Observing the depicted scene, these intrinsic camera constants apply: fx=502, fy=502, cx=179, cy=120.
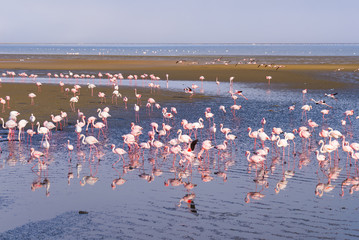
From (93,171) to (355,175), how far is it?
6.43 m

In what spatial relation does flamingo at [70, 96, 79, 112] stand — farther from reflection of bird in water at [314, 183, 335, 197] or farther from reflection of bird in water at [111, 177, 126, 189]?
reflection of bird in water at [314, 183, 335, 197]

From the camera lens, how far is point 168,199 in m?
10.4

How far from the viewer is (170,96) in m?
28.8

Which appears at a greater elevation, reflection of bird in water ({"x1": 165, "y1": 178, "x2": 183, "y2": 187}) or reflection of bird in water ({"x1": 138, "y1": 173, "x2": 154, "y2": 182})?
reflection of bird in water ({"x1": 138, "y1": 173, "x2": 154, "y2": 182})

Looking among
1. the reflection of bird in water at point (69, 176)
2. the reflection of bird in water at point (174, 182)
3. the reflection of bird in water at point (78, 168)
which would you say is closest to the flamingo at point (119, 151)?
the reflection of bird in water at point (78, 168)

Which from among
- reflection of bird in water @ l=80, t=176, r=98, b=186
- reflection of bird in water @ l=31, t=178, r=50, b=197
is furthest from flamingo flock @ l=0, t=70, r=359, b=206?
reflection of bird in water @ l=31, t=178, r=50, b=197

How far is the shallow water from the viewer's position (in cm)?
872

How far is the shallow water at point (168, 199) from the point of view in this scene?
872 centimetres

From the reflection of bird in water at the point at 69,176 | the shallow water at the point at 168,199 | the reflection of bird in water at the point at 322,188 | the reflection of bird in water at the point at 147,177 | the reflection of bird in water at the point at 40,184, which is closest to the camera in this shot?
the shallow water at the point at 168,199

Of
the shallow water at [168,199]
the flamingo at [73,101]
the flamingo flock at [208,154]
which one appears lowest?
the shallow water at [168,199]

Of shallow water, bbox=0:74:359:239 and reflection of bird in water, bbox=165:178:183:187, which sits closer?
shallow water, bbox=0:74:359:239

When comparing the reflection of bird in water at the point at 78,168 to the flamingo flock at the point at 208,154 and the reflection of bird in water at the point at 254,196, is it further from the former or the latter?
the reflection of bird in water at the point at 254,196

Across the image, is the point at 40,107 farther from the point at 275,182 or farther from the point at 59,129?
the point at 275,182

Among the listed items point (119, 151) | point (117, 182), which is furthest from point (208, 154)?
point (117, 182)
